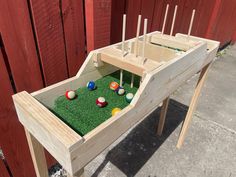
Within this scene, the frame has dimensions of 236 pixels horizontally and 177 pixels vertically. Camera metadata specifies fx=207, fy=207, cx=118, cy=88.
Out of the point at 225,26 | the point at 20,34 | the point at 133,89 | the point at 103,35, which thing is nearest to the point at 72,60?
the point at 103,35

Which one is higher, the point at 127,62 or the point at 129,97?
the point at 127,62

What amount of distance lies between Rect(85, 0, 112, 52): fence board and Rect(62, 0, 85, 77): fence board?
0.18 ft

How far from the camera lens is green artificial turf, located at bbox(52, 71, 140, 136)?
1.03 m

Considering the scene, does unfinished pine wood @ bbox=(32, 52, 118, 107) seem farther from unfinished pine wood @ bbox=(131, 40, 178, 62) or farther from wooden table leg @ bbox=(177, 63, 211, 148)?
wooden table leg @ bbox=(177, 63, 211, 148)

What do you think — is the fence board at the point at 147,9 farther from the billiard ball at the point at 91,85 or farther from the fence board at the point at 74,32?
the billiard ball at the point at 91,85

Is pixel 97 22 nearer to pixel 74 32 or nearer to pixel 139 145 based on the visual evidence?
pixel 74 32

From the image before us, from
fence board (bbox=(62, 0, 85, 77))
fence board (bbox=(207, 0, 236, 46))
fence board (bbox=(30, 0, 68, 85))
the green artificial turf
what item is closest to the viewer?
the green artificial turf

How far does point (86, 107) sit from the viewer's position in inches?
46.0

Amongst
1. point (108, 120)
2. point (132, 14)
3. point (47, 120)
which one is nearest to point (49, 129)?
point (47, 120)

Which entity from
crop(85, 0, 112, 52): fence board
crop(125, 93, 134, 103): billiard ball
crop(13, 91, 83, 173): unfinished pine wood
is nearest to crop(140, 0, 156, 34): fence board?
crop(85, 0, 112, 52): fence board

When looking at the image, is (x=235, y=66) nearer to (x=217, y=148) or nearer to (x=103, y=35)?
(x=217, y=148)

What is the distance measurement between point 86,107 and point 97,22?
63 cm

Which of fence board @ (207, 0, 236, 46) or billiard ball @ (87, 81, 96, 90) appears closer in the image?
billiard ball @ (87, 81, 96, 90)

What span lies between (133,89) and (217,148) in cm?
159
